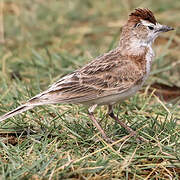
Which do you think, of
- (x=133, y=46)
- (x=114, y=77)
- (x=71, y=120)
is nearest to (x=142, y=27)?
(x=133, y=46)

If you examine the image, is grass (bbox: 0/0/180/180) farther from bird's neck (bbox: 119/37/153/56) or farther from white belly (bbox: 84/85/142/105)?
bird's neck (bbox: 119/37/153/56)

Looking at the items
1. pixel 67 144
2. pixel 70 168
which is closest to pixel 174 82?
pixel 67 144

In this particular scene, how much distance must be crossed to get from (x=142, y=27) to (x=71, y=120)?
1.41 m

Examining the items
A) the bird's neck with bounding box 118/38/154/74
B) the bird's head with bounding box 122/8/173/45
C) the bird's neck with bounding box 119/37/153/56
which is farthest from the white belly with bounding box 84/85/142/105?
the bird's head with bounding box 122/8/173/45

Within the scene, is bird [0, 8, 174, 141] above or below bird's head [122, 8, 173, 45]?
below

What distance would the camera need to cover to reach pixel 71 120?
19.4ft

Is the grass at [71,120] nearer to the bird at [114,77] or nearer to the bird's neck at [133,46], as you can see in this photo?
the bird at [114,77]

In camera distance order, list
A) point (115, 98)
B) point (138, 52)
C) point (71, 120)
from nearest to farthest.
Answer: point (115, 98)
point (138, 52)
point (71, 120)

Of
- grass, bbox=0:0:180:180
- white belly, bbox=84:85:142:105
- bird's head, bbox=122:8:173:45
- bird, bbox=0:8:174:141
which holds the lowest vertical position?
grass, bbox=0:0:180:180

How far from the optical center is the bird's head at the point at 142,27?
18.8ft

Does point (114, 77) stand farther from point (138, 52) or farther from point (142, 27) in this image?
point (142, 27)

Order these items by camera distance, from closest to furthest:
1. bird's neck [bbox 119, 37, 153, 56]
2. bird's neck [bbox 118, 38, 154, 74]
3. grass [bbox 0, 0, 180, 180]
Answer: grass [bbox 0, 0, 180, 180] < bird's neck [bbox 118, 38, 154, 74] < bird's neck [bbox 119, 37, 153, 56]

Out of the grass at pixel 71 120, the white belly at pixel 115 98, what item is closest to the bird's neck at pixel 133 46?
A: the white belly at pixel 115 98

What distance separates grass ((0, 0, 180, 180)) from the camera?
4730 mm
